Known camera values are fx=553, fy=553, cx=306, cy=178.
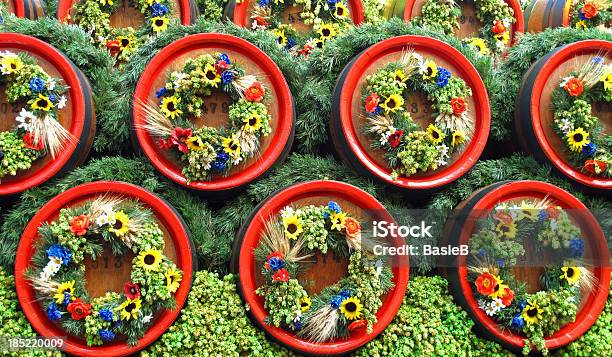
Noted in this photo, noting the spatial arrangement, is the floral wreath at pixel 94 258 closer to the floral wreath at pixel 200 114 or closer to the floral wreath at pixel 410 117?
the floral wreath at pixel 200 114

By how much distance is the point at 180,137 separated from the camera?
8.82 feet

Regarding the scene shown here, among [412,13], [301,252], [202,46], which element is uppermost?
[412,13]

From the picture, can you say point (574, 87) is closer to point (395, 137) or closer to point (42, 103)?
point (395, 137)

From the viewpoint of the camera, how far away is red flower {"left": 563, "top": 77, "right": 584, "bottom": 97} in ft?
9.52

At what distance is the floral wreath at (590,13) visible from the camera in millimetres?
3773

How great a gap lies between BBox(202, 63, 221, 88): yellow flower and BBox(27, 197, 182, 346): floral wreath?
72cm

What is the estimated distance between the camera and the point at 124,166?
2.74 meters

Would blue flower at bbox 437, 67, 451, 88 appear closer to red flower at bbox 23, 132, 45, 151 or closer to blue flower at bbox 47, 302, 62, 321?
red flower at bbox 23, 132, 45, 151

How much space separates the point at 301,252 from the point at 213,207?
61cm

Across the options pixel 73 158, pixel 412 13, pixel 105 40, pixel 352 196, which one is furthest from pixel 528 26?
pixel 73 158

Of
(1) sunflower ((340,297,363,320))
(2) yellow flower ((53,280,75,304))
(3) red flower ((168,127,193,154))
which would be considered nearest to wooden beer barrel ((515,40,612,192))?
(1) sunflower ((340,297,363,320))

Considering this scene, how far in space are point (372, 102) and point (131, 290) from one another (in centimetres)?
145

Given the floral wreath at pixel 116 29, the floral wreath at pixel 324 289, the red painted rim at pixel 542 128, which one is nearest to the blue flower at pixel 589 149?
the red painted rim at pixel 542 128

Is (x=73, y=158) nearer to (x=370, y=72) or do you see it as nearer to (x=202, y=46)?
(x=202, y=46)
